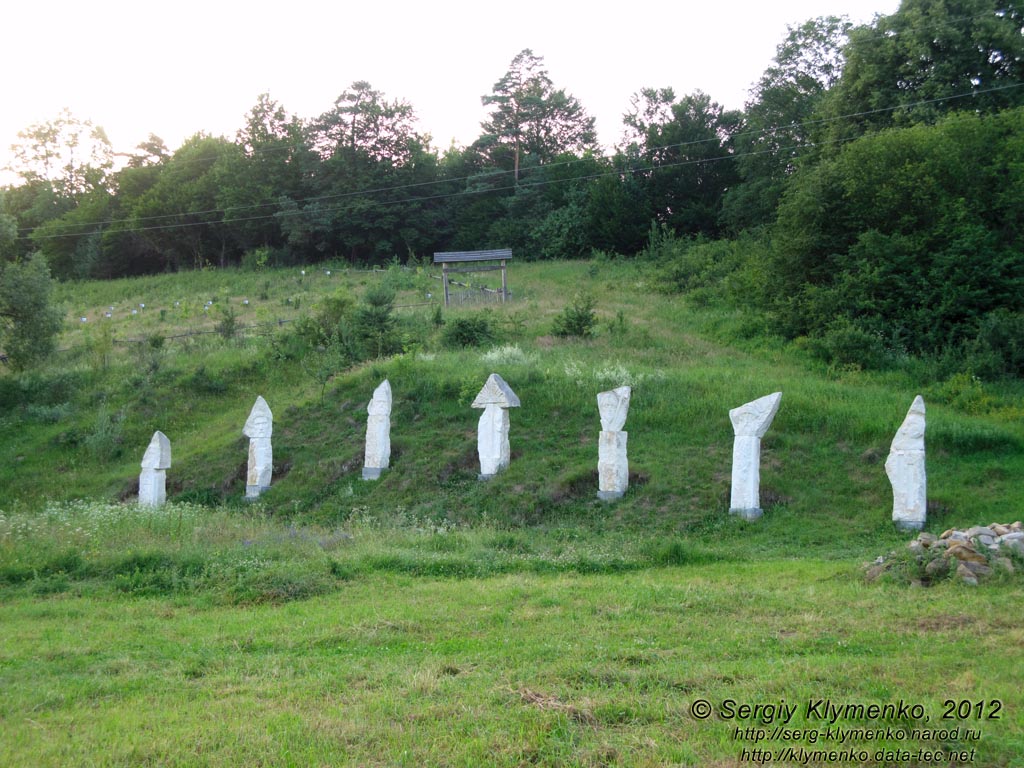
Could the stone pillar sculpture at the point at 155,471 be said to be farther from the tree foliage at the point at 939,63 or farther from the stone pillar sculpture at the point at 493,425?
the tree foliage at the point at 939,63

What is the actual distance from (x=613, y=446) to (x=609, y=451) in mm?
143

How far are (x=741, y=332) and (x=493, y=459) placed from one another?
14.1 m

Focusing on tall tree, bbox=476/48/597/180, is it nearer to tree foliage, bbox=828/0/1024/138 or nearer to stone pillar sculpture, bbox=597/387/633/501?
tree foliage, bbox=828/0/1024/138

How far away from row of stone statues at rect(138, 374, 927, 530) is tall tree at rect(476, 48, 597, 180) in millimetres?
41678

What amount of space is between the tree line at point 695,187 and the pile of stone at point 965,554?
1578 centimetres

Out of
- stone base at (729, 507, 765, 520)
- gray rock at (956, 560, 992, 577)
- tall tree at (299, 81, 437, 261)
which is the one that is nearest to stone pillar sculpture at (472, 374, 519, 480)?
stone base at (729, 507, 765, 520)

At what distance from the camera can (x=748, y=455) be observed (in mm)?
16812

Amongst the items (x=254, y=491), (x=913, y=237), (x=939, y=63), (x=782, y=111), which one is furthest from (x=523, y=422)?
(x=782, y=111)

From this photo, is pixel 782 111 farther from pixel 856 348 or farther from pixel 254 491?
pixel 254 491

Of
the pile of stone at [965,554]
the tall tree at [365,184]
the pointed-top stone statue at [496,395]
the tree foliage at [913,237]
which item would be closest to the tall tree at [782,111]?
the tree foliage at [913,237]

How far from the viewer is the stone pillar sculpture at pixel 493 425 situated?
66.6 feet

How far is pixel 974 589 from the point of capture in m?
9.65

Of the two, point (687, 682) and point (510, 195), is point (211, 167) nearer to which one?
point (510, 195)

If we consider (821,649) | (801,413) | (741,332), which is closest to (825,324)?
(741,332)
